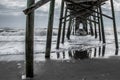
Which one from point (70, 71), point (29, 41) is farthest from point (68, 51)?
point (29, 41)

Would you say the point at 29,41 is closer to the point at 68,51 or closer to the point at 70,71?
the point at 70,71

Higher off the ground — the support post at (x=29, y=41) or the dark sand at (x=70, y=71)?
the support post at (x=29, y=41)

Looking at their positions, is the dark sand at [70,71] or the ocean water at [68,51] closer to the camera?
the dark sand at [70,71]

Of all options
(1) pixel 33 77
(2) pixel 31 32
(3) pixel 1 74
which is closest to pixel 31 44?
(2) pixel 31 32

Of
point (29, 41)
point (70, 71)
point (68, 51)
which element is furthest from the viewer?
point (68, 51)

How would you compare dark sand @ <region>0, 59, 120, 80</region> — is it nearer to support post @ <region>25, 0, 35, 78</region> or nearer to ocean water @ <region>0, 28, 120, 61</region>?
support post @ <region>25, 0, 35, 78</region>

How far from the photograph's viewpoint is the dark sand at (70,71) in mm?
5015

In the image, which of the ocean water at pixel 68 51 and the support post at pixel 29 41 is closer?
the support post at pixel 29 41

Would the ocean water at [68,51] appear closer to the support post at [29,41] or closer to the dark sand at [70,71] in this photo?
the dark sand at [70,71]

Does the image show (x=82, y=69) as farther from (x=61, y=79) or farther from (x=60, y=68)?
(x=61, y=79)

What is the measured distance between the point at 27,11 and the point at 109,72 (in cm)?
206

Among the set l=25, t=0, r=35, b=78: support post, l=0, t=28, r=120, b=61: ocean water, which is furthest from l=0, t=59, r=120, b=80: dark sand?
l=0, t=28, r=120, b=61: ocean water

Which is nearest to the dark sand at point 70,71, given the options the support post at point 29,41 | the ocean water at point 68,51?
the support post at point 29,41

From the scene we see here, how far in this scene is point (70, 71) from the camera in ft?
18.3
